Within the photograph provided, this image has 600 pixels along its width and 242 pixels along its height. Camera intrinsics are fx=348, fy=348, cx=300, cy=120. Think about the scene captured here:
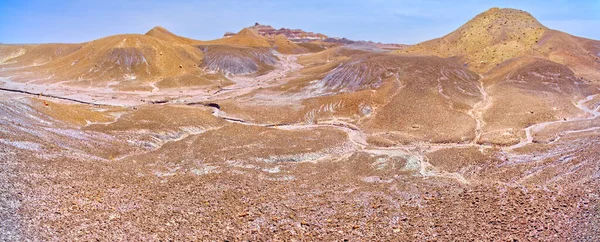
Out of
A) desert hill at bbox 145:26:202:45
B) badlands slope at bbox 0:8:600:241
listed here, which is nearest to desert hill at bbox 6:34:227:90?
badlands slope at bbox 0:8:600:241

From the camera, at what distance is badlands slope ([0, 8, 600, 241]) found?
1547 cm

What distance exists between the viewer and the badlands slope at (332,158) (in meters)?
15.5

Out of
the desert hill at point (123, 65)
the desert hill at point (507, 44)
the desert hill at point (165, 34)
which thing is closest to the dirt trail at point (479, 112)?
the desert hill at point (507, 44)

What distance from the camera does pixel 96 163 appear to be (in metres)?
21.8

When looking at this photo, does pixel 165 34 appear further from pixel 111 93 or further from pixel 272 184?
pixel 272 184

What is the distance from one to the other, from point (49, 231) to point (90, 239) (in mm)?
1666

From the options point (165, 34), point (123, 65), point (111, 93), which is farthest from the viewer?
point (165, 34)

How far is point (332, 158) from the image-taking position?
28625mm

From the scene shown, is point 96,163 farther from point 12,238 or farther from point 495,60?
point 495,60

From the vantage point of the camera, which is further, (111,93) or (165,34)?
(165,34)

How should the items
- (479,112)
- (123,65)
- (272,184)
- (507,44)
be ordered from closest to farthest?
(272,184)
(479,112)
(507,44)
(123,65)

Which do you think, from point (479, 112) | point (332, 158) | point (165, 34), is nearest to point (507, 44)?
point (479, 112)

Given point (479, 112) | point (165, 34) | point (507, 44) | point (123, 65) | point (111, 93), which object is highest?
point (165, 34)

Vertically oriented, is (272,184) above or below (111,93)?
below
